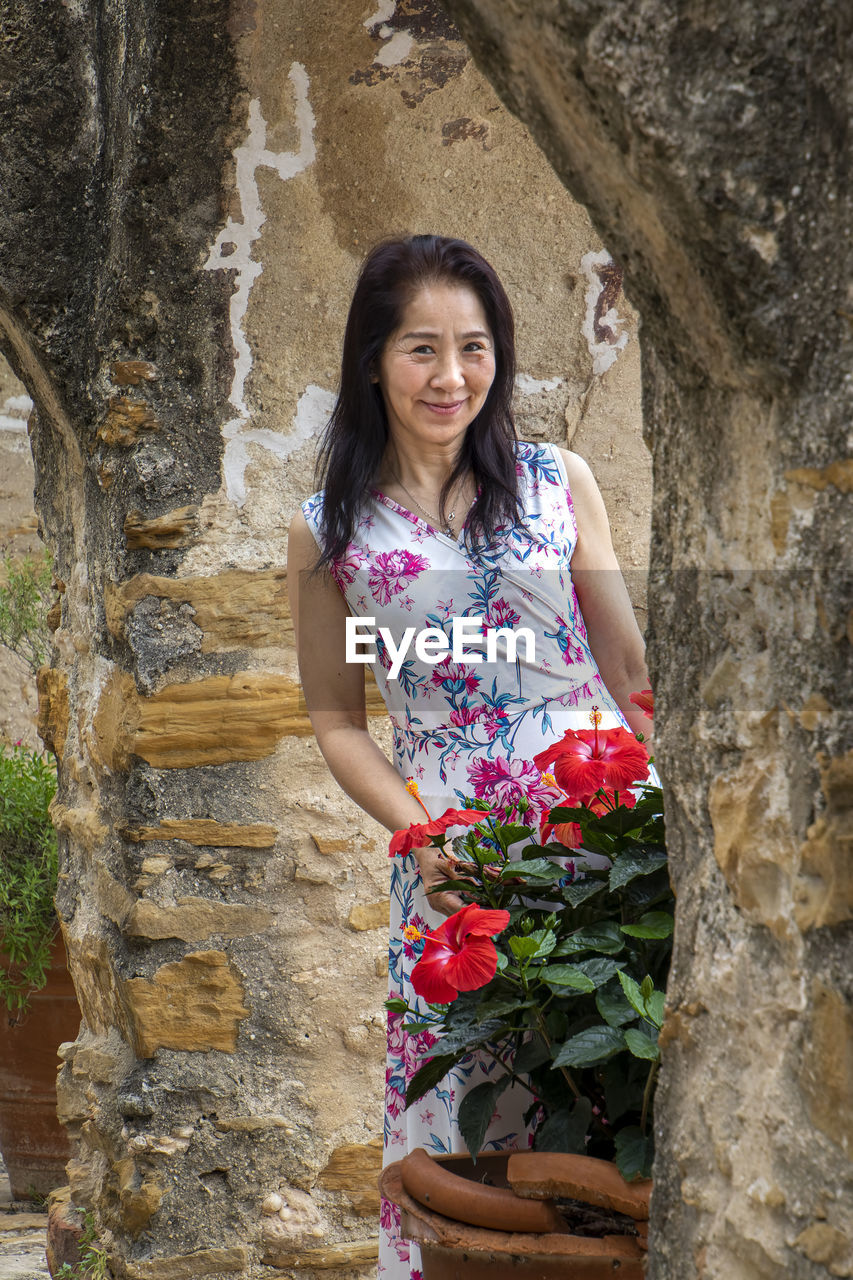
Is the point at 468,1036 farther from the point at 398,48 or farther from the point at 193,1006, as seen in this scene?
the point at 398,48

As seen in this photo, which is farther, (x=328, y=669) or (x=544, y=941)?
(x=328, y=669)

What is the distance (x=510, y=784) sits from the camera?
1.66 m

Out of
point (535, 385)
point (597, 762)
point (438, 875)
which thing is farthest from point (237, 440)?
point (597, 762)

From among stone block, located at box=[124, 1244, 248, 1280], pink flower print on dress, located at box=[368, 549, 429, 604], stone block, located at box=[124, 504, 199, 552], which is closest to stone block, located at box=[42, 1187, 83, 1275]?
stone block, located at box=[124, 1244, 248, 1280]

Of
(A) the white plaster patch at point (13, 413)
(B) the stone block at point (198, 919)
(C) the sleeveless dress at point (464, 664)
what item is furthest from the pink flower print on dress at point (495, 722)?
(A) the white plaster patch at point (13, 413)

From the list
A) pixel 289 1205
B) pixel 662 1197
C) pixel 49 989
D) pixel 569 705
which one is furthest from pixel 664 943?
pixel 49 989

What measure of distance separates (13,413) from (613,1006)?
5.46 m

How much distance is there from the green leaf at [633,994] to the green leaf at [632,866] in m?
0.10

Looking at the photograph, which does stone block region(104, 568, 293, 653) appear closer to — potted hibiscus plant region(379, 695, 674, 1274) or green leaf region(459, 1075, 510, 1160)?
potted hibiscus plant region(379, 695, 674, 1274)

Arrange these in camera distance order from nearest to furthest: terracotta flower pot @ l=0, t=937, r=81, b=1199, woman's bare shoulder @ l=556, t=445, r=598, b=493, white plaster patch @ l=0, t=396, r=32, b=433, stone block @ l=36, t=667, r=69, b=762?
woman's bare shoulder @ l=556, t=445, r=598, b=493, stone block @ l=36, t=667, r=69, b=762, terracotta flower pot @ l=0, t=937, r=81, b=1199, white plaster patch @ l=0, t=396, r=32, b=433

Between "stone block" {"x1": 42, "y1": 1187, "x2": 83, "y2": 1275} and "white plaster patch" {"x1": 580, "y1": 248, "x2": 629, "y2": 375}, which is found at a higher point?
"white plaster patch" {"x1": 580, "y1": 248, "x2": 629, "y2": 375}

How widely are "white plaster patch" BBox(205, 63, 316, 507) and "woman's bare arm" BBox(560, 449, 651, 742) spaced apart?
91 centimetres

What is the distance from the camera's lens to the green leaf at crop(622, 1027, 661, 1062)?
3.19ft

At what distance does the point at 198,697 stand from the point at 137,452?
0.50 m
